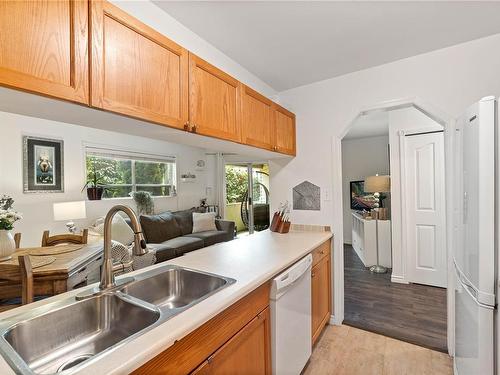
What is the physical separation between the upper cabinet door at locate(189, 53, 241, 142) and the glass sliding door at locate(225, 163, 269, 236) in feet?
13.5

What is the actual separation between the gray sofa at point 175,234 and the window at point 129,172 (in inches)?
25.1

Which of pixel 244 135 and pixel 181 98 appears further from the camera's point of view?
pixel 244 135

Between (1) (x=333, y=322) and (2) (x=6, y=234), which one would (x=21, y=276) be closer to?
(2) (x=6, y=234)

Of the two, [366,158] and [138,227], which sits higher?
[366,158]

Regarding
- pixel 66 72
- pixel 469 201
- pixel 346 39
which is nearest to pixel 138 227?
pixel 66 72

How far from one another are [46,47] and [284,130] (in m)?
1.93

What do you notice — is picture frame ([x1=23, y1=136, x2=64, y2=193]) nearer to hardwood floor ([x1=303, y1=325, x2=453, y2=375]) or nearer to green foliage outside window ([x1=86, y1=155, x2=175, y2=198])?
green foliage outside window ([x1=86, y1=155, x2=175, y2=198])

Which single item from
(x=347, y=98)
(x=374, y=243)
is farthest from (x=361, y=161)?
(x=347, y=98)

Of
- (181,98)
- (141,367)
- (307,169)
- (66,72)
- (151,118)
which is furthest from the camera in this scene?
(307,169)

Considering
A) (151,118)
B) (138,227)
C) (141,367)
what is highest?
(151,118)

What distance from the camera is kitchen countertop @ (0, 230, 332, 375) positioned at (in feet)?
2.33

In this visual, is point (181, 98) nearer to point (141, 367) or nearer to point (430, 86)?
point (141, 367)

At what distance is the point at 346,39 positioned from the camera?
188 centimetres

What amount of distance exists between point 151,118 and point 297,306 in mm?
1409
